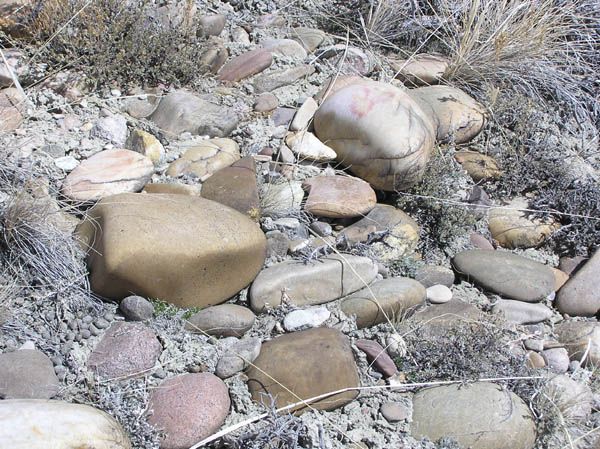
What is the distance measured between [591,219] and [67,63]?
291 cm

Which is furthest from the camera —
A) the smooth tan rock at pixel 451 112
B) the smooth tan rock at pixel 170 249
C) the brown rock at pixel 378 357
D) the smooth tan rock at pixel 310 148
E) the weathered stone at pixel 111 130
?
the smooth tan rock at pixel 451 112

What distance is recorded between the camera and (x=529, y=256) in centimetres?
402

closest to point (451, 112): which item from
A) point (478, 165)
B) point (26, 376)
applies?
point (478, 165)

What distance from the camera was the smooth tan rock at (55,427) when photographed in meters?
2.34

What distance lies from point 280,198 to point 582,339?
1560 mm

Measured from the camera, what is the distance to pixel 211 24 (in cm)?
450

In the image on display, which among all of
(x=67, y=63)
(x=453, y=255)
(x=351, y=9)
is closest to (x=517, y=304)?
(x=453, y=255)

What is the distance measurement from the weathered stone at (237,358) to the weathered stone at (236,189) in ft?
2.34

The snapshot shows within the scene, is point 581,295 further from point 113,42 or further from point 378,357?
point 113,42

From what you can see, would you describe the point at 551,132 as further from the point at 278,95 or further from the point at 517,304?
the point at 278,95

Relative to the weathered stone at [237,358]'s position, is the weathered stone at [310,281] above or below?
above

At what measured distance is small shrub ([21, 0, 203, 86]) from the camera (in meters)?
3.96

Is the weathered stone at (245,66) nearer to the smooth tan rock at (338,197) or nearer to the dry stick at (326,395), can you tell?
the smooth tan rock at (338,197)

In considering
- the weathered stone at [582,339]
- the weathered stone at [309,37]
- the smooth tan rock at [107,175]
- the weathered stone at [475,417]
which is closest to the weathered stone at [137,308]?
the smooth tan rock at [107,175]
